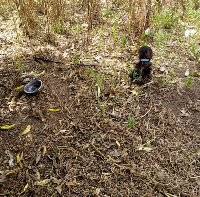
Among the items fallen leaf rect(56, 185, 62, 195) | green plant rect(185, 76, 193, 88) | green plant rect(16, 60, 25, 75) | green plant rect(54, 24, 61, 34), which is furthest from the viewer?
green plant rect(54, 24, 61, 34)

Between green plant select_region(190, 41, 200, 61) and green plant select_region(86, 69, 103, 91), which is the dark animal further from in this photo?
green plant select_region(190, 41, 200, 61)

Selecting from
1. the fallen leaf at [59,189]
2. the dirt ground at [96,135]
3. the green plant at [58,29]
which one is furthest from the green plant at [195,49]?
the fallen leaf at [59,189]

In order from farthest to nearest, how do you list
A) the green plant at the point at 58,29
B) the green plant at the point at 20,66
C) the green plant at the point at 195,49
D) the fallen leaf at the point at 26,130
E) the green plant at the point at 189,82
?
the green plant at the point at 58,29 → the green plant at the point at 195,49 → the green plant at the point at 20,66 → the green plant at the point at 189,82 → the fallen leaf at the point at 26,130

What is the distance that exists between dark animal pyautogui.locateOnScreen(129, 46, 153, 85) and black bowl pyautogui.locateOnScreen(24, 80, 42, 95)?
1.20 m

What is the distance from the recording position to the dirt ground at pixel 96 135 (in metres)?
1.92

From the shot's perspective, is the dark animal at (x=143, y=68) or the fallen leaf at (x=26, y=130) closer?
the fallen leaf at (x=26, y=130)

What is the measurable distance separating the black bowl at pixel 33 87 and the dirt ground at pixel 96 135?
72mm

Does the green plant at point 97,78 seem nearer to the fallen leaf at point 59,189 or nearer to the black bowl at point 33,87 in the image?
the black bowl at point 33,87

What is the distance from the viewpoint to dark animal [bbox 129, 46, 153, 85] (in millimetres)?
2627

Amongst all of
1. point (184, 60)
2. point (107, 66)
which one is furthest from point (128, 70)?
point (184, 60)

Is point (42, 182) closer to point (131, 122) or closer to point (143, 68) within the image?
point (131, 122)

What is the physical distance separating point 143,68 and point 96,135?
109 cm

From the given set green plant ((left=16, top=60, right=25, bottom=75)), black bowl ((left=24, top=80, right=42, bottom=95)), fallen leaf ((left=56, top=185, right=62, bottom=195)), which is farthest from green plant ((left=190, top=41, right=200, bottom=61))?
fallen leaf ((left=56, top=185, right=62, bottom=195))

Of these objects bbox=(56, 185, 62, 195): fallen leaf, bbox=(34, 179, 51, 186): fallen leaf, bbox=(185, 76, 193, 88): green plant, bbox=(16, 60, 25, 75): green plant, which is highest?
bbox=(16, 60, 25, 75): green plant
